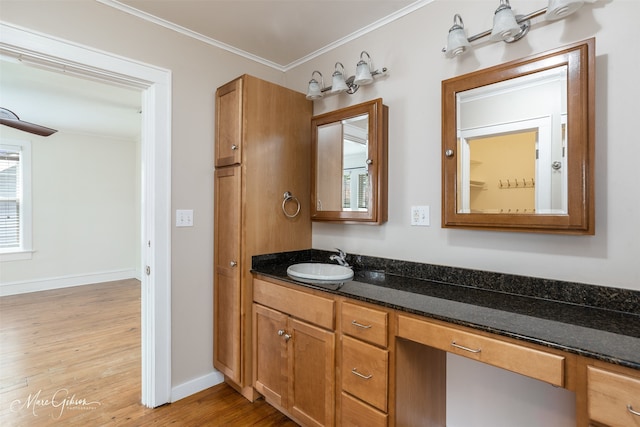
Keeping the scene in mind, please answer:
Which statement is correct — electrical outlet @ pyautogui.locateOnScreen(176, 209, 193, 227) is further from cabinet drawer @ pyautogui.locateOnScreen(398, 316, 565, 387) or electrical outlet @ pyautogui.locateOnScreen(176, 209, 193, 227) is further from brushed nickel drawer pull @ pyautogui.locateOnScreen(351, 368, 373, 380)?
cabinet drawer @ pyautogui.locateOnScreen(398, 316, 565, 387)

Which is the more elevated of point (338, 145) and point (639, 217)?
point (338, 145)

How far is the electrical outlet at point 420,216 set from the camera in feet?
6.02

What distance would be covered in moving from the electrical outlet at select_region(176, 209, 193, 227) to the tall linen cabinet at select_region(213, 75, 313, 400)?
6.7 inches

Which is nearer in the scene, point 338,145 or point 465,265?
point 465,265

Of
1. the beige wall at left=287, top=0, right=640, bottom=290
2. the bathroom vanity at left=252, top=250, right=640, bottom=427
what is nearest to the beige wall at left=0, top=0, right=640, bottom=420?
the beige wall at left=287, top=0, right=640, bottom=290

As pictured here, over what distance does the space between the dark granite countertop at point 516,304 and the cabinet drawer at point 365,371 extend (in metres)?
0.23

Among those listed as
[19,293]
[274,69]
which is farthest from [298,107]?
[19,293]

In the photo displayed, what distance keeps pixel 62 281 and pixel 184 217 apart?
4226mm

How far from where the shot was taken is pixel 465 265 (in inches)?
66.6

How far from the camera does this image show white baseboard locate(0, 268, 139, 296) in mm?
4516

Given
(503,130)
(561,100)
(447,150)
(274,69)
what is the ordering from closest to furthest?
(561,100) < (503,130) < (447,150) < (274,69)

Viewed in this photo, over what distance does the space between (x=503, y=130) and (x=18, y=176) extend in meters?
6.02

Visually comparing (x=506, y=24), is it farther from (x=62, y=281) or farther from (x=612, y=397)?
(x=62, y=281)

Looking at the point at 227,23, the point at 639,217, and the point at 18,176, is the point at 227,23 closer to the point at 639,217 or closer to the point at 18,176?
the point at 639,217
